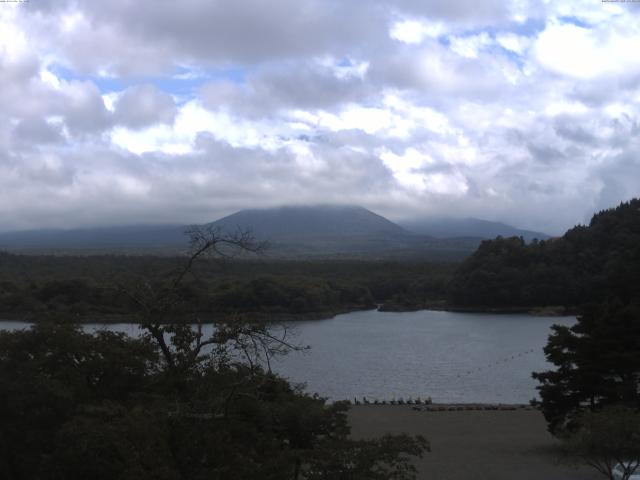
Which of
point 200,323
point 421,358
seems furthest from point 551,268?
point 200,323

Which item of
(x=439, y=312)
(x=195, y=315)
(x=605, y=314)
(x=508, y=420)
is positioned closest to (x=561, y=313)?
(x=439, y=312)

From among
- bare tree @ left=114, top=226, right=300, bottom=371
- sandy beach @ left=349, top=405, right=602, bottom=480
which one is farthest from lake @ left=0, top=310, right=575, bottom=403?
bare tree @ left=114, top=226, right=300, bottom=371

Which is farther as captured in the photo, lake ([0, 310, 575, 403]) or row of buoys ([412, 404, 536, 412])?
lake ([0, 310, 575, 403])

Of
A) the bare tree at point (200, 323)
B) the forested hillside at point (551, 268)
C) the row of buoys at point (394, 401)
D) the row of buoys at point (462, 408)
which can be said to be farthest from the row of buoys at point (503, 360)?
the bare tree at point (200, 323)

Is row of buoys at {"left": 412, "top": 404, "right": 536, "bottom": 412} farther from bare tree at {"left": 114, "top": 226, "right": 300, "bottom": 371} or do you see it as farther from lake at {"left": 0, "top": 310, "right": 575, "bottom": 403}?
bare tree at {"left": 114, "top": 226, "right": 300, "bottom": 371}

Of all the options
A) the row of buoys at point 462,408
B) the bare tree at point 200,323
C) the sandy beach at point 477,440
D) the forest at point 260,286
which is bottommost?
the row of buoys at point 462,408

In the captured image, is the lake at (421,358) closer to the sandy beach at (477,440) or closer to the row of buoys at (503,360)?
the row of buoys at (503,360)

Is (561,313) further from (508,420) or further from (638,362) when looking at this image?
(638,362)
